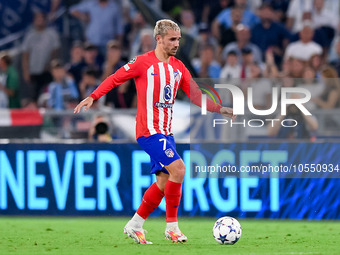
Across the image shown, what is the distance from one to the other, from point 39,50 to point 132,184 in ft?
16.2

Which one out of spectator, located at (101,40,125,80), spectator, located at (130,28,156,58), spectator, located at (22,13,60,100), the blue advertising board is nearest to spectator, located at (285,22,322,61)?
spectator, located at (130,28,156,58)

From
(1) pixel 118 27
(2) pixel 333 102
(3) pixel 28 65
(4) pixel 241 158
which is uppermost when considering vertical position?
(1) pixel 118 27

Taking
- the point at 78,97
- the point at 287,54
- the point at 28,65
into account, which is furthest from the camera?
the point at 28,65

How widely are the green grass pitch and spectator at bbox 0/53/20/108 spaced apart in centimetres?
341

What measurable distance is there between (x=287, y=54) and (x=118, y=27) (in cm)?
354

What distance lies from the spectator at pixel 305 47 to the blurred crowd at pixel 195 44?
2cm

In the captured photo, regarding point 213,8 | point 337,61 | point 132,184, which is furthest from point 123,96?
point 213,8

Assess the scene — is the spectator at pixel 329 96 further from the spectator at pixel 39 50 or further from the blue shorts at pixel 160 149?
the spectator at pixel 39 50

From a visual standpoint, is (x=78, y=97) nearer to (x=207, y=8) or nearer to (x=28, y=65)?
(x=28, y=65)

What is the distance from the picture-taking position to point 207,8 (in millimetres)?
13047

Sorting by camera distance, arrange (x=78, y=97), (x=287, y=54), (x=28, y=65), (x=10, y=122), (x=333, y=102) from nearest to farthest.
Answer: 1. (x=333, y=102)
2. (x=10, y=122)
3. (x=78, y=97)
4. (x=287, y=54)
5. (x=28, y=65)

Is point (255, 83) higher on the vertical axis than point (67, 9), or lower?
lower

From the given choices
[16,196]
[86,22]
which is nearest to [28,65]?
[86,22]

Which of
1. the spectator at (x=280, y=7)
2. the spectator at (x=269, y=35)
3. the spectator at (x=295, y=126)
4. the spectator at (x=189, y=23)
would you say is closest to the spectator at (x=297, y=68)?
the spectator at (x=295, y=126)
